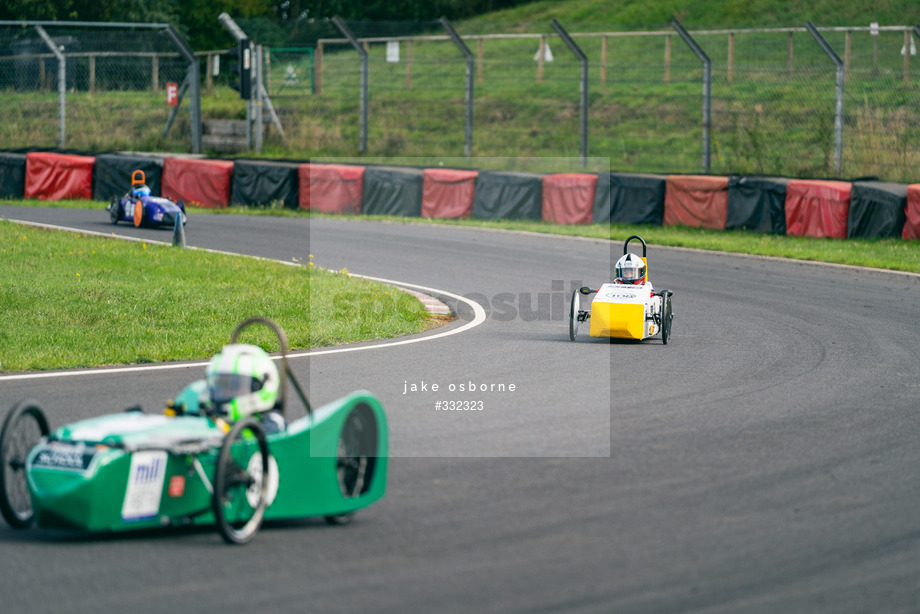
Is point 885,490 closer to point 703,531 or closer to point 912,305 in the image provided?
point 703,531

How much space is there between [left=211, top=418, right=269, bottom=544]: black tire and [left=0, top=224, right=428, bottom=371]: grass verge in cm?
494

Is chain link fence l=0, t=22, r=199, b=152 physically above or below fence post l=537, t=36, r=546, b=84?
below

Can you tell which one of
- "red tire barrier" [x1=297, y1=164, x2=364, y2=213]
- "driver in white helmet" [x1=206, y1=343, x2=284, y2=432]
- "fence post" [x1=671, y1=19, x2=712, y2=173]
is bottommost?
"driver in white helmet" [x1=206, y1=343, x2=284, y2=432]

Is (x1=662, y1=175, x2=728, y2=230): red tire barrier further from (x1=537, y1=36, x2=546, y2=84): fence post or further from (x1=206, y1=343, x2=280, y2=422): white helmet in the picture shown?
(x1=206, y1=343, x2=280, y2=422): white helmet

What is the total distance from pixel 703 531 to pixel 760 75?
29.9 metres

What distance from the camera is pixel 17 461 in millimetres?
5566

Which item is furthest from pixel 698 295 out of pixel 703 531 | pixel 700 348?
pixel 703 531

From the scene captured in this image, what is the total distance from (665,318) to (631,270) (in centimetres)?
61

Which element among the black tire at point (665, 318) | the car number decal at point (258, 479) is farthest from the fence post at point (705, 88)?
the car number decal at point (258, 479)

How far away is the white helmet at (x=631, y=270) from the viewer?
11.5 m

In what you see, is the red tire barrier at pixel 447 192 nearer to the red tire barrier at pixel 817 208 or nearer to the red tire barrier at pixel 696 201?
the red tire barrier at pixel 696 201

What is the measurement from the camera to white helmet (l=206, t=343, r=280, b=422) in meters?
5.95

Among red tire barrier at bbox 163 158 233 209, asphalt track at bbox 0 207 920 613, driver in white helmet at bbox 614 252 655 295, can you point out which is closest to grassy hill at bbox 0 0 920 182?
red tire barrier at bbox 163 158 233 209

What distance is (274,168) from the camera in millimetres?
24297
